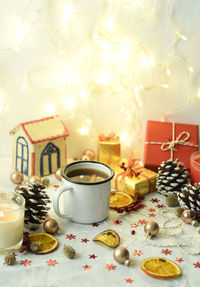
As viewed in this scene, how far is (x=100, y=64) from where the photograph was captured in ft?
3.89

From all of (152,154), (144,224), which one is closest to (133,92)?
(152,154)

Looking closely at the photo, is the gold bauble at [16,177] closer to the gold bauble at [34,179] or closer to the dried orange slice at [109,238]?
the gold bauble at [34,179]

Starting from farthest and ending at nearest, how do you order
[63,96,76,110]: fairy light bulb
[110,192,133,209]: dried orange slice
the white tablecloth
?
[63,96,76,110]: fairy light bulb → [110,192,133,209]: dried orange slice → the white tablecloth

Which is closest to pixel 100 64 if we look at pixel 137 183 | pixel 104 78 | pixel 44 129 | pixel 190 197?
pixel 104 78

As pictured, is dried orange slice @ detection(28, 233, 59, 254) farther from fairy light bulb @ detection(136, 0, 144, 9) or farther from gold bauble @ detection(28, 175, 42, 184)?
fairy light bulb @ detection(136, 0, 144, 9)

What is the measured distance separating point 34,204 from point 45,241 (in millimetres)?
93

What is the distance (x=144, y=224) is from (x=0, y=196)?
338mm

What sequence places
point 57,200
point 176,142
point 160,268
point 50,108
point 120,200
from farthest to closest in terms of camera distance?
point 50,108, point 176,142, point 120,200, point 57,200, point 160,268

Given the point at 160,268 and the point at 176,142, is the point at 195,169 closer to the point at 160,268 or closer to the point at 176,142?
the point at 176,142

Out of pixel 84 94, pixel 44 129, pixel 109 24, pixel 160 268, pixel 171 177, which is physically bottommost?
pixel 160 268

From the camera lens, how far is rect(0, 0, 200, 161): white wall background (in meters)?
1.13

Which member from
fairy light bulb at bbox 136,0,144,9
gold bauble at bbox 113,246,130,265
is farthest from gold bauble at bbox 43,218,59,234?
fairy light bulb at bbox 136,0,144,9

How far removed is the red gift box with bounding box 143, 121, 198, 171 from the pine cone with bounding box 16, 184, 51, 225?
1.18 ft

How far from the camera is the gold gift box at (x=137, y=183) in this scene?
1.06 metres
